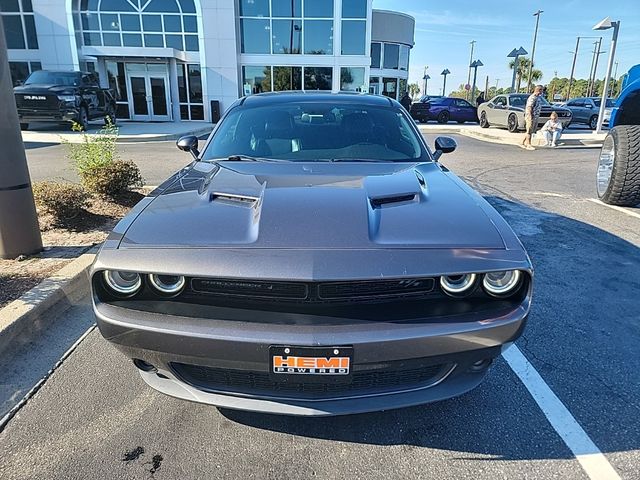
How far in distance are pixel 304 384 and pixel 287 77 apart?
954 inches

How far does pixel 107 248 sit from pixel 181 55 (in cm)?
2318

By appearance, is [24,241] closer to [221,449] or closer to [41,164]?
[221,449]

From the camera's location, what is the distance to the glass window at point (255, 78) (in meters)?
24.3

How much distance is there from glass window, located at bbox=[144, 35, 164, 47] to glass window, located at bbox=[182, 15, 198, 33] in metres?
1.34

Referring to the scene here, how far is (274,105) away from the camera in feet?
12.7

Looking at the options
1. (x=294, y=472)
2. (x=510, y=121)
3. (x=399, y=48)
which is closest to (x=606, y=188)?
(x=294, y=472)

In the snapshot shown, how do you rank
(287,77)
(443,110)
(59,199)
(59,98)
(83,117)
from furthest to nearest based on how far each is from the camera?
(443,110) → (287,77) → (83,117) → (59,98) → (59,199)

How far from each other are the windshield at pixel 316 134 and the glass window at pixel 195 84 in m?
21.4

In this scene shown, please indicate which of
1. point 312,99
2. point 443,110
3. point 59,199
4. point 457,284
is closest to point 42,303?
point 59,199

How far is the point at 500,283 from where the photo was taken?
2047 millimetres

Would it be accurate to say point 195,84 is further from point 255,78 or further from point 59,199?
point 59,199

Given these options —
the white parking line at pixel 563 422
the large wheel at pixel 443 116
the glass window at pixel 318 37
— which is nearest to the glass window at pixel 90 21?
the glass window at pixel 318 37

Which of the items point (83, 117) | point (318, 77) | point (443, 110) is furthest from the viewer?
point (443, 110)

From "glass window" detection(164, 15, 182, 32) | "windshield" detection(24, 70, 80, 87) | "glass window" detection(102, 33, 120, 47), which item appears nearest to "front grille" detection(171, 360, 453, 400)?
"windshield" detection(24, 70, 80, 87)
